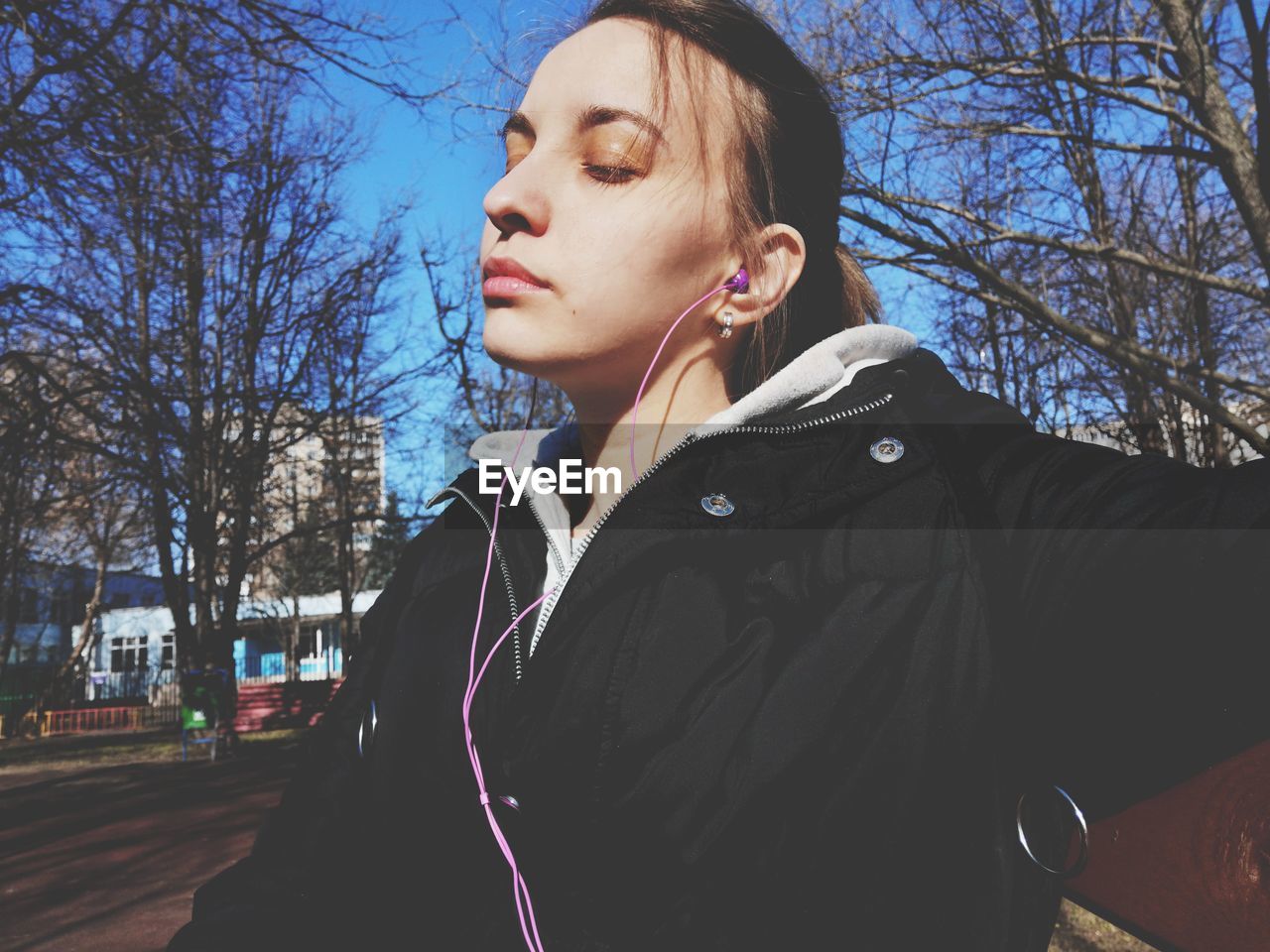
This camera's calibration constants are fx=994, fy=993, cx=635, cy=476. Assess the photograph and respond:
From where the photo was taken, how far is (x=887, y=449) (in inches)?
47.7

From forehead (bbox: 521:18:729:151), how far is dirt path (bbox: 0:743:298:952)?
5773 millimetres

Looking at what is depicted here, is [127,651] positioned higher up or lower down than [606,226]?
higher up

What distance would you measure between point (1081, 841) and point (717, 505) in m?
0.53

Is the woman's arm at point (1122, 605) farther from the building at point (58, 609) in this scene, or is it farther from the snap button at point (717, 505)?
the building at point (58, 609)

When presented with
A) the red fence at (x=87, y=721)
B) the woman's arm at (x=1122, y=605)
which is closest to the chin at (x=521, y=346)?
the woman's arm at (x=1122, y=605)

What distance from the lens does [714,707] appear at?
3.68 ft

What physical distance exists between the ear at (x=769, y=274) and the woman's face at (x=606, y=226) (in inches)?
1.7

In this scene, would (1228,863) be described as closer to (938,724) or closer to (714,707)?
(938,724)

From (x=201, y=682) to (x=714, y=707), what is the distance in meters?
15.4

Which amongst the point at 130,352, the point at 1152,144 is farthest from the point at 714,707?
the point at 130,352

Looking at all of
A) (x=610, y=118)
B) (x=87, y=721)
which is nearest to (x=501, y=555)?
(x=610, y=118)

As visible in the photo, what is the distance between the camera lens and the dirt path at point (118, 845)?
6137 millimetres

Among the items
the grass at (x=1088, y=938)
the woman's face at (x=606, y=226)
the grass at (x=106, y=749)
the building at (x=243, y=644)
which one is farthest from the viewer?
the building at (x=243, y=644)

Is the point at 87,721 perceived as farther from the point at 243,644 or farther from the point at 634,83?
the point at 243,644
